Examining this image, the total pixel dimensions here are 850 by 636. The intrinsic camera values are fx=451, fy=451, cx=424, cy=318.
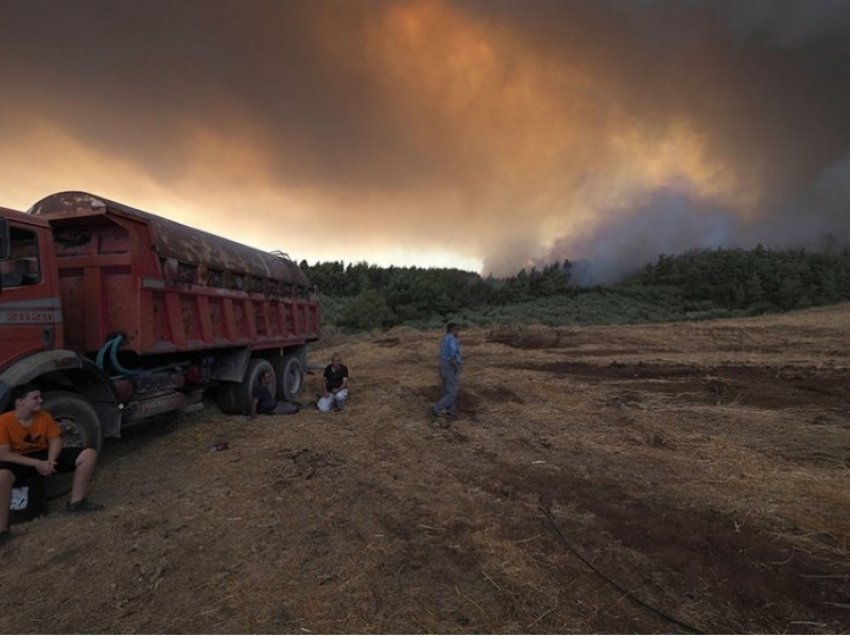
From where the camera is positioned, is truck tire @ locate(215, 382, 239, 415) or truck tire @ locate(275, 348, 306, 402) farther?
truck tire @ locate(275, 348, 306, 402)

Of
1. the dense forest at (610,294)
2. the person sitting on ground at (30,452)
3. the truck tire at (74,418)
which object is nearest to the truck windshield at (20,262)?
the person sitting on ground at (30,452)

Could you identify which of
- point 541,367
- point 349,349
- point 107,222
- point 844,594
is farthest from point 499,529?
point 349,349

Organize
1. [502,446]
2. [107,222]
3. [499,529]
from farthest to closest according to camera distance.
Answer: [502,446], [107,222], [499,529]

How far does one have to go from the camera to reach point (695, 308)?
41.6 meters

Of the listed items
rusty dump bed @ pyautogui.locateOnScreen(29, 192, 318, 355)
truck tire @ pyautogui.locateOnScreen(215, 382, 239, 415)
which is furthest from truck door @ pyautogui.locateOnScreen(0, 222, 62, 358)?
truck tire @ pyautogui.locateOnScreen(215, 382, 239, 415)

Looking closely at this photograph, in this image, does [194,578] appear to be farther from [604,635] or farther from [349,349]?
[349,349]

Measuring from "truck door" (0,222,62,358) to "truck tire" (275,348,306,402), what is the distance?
533 cm

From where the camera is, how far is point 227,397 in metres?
8.98

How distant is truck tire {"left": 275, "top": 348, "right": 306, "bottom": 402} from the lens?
10.5m

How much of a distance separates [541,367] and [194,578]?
13.5 metres

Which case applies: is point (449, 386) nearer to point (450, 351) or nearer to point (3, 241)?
point (450, 351)

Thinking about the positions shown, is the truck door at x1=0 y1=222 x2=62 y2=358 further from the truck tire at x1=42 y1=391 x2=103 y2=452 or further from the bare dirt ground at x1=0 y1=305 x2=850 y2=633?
the bare dirt ground at x1=0 y1=305 x2=850 y2=633

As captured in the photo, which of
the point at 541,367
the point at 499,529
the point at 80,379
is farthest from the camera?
the point at 541,367

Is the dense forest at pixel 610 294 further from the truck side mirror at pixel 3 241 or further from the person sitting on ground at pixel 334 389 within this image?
the truck side mirror at pixel 3 241
